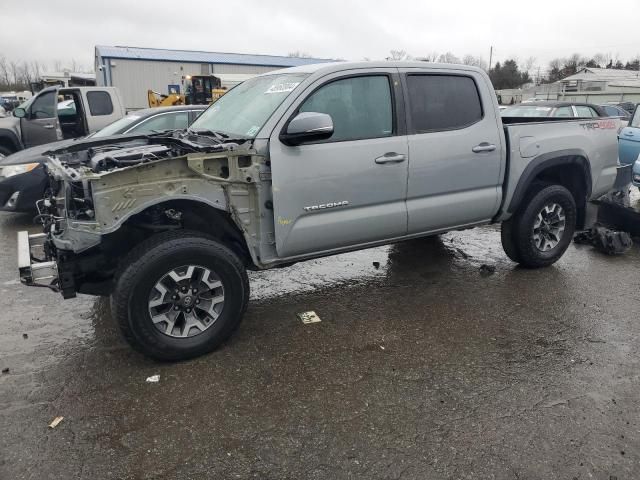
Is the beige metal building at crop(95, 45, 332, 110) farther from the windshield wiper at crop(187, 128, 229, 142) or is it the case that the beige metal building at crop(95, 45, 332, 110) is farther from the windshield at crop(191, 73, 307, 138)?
the windshield wiper at crop(187, 128, 229, 142)

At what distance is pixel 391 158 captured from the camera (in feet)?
12.8

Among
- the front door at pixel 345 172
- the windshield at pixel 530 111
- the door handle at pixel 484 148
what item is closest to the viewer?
the front door at pixel 345 172

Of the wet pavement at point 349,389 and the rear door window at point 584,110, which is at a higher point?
the rear door window at point 584,110

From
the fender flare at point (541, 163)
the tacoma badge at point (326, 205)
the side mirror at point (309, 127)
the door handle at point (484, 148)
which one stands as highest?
the side mirror at point (309, 127)

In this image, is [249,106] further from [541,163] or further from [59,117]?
[59,117]

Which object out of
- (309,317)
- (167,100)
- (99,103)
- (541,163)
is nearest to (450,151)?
(541,163)

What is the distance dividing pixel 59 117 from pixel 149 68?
23.5 m

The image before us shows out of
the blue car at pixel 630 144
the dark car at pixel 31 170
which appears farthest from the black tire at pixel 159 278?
the blue car at pixel 630 144

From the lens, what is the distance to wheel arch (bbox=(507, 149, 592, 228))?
4.75m

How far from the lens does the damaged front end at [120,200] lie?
122 inches

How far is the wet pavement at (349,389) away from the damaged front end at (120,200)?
0.67 metres

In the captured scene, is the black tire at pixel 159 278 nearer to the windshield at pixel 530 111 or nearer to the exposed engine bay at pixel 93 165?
the exposed engine bay at pixel 93 165

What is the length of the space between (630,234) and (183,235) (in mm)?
5768

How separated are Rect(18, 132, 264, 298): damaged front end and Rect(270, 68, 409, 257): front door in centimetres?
30
